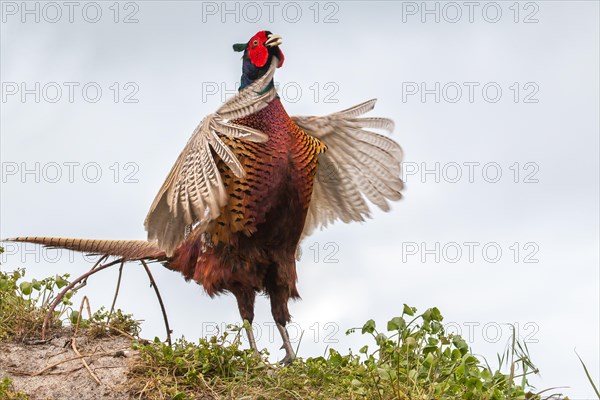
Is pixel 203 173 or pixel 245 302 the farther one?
pixel 245 302

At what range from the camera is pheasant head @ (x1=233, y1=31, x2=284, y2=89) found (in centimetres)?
547

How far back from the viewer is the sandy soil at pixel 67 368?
189 inches

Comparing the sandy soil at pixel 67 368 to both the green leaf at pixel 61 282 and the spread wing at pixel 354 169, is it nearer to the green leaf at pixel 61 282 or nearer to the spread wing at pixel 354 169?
the green leaf at pixel 61 282

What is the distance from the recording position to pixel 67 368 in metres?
5.04

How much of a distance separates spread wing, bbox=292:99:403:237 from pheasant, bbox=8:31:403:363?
55 centimetres

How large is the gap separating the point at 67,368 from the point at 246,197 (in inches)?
56.5

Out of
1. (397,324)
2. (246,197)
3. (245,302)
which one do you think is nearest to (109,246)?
(245,302)

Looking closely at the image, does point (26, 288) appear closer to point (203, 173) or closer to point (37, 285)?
point (37, 285)

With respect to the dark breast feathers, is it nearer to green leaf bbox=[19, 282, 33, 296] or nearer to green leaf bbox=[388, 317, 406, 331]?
green leaf bbox=[388, 317, 406, 331]

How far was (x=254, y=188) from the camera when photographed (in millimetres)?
5227

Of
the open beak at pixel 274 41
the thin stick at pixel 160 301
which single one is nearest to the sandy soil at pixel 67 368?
the thin stick at pixel 160 301

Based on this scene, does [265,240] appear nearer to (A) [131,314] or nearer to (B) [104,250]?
(A) [131,314]

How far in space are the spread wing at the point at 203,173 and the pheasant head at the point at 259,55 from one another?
5 cm

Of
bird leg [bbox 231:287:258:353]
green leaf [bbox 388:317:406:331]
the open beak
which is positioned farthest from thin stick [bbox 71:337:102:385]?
the open beak
